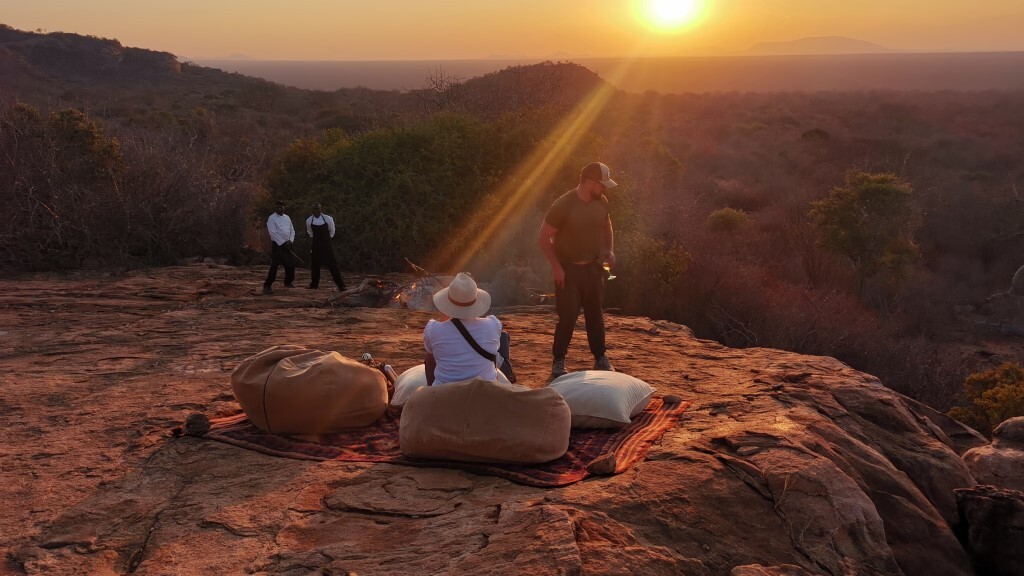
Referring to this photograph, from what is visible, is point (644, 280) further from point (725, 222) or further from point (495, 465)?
point (495, 465)

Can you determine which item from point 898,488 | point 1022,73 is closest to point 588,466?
point 898,488

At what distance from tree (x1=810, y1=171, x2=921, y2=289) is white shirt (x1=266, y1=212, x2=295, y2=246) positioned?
456 inches

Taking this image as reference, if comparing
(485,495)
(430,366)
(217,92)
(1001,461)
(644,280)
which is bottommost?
(1001,461)

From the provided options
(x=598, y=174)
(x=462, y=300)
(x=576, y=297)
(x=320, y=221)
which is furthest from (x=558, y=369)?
(x=320, y=221)

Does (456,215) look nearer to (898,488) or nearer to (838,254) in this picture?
(838,254)

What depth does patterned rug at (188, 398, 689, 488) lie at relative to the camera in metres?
3.96

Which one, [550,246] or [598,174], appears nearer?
[598,174]

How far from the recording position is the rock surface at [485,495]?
324 centimetres

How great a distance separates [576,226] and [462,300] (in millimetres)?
1776

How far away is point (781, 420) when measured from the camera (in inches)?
190

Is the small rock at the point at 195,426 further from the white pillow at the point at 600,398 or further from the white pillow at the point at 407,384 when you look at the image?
the white pillow at the point at 600,398

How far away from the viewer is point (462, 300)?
4.54 meters

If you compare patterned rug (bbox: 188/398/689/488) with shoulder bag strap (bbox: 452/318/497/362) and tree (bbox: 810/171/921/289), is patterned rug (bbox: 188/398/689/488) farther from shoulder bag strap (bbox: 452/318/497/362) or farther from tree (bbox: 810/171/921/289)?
tree (bbox: 810/171/921/289)

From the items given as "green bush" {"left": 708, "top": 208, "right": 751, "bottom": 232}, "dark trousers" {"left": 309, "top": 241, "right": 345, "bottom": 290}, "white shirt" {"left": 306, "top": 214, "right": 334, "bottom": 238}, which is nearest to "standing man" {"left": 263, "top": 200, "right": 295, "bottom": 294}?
"white shirt" {"left": 306, "top": 214, "right": 334, "bottom": 238}
